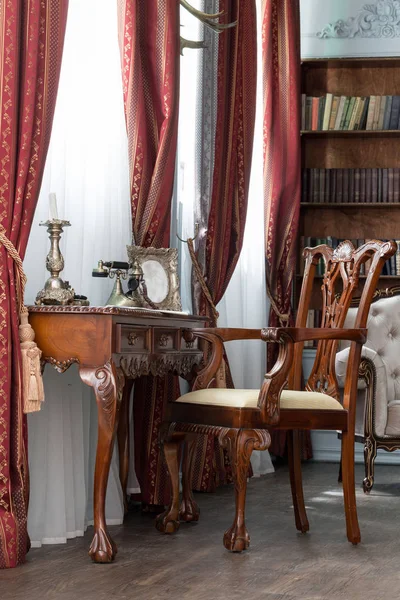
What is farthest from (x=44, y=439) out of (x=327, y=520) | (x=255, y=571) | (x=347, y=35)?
(x=347, y=35)

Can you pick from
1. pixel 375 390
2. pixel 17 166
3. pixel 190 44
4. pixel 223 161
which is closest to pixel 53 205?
pixel 17 166

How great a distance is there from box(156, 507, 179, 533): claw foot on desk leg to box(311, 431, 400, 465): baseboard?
8.09ft

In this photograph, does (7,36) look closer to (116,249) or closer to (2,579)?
(116,249)

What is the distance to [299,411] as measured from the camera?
3170 mm

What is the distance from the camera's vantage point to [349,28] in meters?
6.04

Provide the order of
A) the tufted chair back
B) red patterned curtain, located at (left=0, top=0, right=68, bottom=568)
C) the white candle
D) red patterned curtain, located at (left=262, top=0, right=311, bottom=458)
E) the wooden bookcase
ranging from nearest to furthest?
red patterned curtain, located at (left=0, top=0, right=68, bottom=568) < the white candle < the tufted chair back < red patterned curtain, located at (left=262, top=0, right=311, bottom=458) < the wooden bookcase

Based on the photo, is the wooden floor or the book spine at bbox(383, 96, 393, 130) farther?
the book spine at bbox(383, 96, 393, 130)

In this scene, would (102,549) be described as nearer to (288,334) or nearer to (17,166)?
(288,334)

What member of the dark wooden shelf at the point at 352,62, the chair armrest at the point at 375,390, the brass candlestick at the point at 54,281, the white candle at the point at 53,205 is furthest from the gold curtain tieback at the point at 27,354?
the dark wooden shelf at the point at 352,62

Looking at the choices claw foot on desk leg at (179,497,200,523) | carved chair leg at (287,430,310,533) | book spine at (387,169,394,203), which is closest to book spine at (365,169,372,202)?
book spine at (387,169,394,203)

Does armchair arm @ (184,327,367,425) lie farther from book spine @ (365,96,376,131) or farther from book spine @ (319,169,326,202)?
book spine @ (365,96,376,131)

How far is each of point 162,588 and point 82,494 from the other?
815 millimetres

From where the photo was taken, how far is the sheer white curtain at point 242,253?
4602mm

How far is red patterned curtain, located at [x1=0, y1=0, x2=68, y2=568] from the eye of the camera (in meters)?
2.77
